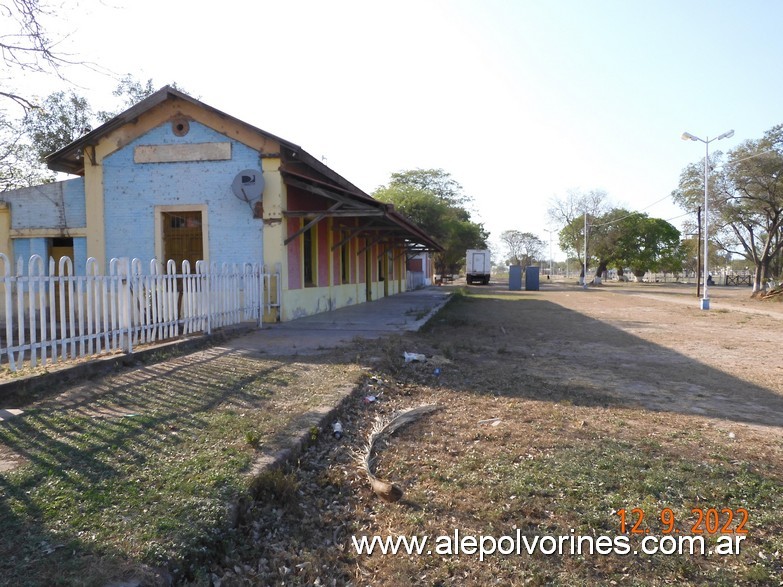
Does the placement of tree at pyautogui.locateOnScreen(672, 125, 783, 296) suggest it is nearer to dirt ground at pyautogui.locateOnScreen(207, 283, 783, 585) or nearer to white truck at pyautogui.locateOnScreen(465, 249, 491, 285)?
white truck at pyautogui.locateOnScreen(465, 249, 491, 285)

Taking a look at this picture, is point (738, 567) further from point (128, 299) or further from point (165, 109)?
point (165, 109)

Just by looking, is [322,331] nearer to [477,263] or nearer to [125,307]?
[125,307]

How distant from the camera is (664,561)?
270 cm

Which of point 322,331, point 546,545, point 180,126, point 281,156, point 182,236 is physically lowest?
point 546,545

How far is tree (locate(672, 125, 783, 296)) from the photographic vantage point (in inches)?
1121

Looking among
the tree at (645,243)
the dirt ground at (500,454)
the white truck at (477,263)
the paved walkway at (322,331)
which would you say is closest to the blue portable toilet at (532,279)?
the white truck at (477,263)

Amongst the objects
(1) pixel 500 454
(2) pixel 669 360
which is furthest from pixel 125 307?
(2) pixel 669 360

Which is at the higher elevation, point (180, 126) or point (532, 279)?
point (180, 126)

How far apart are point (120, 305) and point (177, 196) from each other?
19.2 ft

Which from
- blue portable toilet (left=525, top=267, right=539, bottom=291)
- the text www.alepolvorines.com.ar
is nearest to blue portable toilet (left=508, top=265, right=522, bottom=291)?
blue portable toilet (left=525, top=267, right=539, bottom=291)
